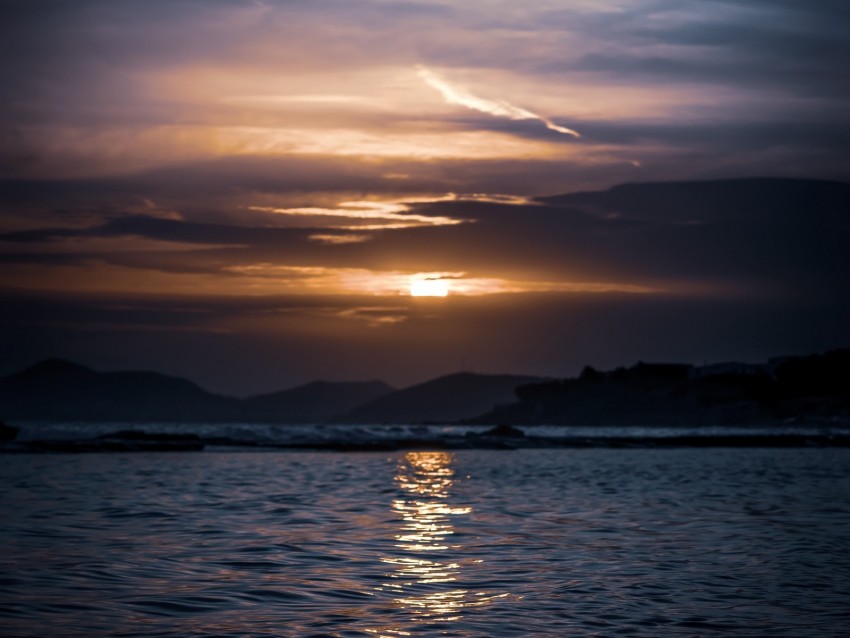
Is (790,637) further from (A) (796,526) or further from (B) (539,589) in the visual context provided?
(A) (796,526)

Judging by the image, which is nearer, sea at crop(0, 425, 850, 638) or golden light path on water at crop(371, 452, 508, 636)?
sea at crop(0, 425, 850, 638)

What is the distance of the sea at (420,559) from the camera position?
1176cm

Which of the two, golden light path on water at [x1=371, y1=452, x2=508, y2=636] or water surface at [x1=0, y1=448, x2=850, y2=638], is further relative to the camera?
golden light path on water at [x1=371, y1=452, x2=508, y2=636]

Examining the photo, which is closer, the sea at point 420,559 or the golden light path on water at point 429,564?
the sea at point 420,559

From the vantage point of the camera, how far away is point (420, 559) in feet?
54.8

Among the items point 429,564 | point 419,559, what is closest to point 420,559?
point 419,559

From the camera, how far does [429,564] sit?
16141 mm

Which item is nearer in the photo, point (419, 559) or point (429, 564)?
point (429, 564)

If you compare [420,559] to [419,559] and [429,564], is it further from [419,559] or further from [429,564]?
[429,564]

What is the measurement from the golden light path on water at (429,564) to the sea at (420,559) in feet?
0.17

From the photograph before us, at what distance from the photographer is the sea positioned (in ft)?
38.6

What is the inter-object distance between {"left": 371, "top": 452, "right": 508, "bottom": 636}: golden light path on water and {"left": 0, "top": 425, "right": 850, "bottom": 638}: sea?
5 cm

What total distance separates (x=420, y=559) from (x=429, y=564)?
0.58 metres

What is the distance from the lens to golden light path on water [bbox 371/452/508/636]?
12625 millimetres
